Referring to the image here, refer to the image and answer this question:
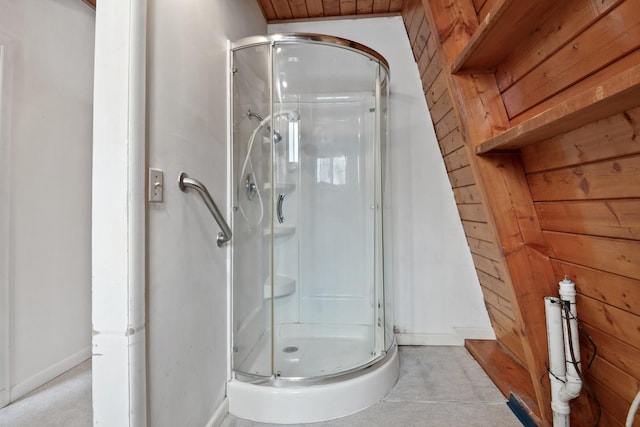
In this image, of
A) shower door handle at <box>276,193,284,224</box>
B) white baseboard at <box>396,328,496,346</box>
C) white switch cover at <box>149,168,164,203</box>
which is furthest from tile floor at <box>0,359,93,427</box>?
white baseboard at <box>396,328,496,346</box>

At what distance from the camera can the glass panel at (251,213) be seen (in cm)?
171

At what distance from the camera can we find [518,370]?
6.19 feet

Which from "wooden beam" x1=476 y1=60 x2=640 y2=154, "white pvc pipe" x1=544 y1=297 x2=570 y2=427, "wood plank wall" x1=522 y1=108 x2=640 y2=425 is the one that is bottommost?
"white pvc pipe" x1=544 y1=297 x2=570 y2=427

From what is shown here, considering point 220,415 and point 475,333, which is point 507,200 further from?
point 220,415

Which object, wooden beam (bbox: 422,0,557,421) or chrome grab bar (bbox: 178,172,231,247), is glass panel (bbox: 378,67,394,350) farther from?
chrome grab bar (bbox: 178,172,231,247)

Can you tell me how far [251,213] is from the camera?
1840 mm

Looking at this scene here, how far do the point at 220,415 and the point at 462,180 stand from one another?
190 centimetres

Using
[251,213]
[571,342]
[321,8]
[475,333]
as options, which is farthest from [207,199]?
[475,333]

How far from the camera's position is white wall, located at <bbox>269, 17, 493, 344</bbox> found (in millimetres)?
2365

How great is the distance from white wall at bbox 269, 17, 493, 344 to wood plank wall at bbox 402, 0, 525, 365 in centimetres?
8

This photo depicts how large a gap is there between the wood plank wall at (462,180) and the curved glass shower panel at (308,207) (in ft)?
1.11

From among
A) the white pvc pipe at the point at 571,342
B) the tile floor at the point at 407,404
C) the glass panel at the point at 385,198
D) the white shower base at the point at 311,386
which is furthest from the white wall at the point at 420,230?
the white pvc pipe at the point at 571,342

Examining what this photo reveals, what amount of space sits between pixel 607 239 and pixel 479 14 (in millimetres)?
984

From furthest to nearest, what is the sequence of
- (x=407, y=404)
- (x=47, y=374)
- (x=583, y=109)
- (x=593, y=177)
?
(x=47, y=374)
(x=407, y=404)
(x=593, y=177)
(x=583, y=109)
